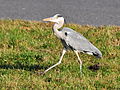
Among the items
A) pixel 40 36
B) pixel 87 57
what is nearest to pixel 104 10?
pixel 40 36

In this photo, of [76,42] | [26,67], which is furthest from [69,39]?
[26,67]

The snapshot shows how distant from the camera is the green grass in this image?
6.54 meters

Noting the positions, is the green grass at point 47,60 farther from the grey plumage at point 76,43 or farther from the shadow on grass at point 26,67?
the grey plumage at point 76,43

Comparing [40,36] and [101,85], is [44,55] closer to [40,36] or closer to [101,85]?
[40,36]

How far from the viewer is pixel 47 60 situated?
787 cm

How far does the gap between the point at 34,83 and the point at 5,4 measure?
20.4 ft

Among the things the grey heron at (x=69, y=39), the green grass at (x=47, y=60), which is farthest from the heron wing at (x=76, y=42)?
the green grass at (x=47, y=60)

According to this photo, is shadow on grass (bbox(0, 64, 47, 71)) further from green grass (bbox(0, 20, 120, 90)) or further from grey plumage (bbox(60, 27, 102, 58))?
grey plumage (bbox(60, 27, 102, 58))

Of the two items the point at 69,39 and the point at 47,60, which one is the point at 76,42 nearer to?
the point at 69,39

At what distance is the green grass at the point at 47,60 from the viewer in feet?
21.5

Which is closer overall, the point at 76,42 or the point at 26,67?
the point at 76,42

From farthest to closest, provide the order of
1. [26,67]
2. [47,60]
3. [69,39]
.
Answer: [47,60], [26,67], [69,39]

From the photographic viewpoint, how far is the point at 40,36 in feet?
30.1

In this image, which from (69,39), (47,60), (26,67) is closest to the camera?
(69,39)
